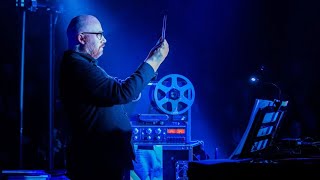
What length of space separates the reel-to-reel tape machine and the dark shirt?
2.35m

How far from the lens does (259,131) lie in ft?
8.87

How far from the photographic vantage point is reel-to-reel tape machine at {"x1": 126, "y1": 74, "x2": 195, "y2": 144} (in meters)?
4.85

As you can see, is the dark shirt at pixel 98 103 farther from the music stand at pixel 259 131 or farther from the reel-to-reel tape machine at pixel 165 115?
the reel-to-reel tape machine at pixel 165 115

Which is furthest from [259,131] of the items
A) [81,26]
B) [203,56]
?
[203,56]

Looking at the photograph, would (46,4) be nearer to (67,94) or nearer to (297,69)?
(67,94)

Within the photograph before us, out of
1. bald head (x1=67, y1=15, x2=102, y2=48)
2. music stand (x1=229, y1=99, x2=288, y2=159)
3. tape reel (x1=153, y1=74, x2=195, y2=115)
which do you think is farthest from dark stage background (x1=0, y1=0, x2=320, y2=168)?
bald head (x1=67, y1=15, x2=102, y2=48)

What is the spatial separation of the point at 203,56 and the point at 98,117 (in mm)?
5886

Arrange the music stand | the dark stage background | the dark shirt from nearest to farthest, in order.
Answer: the dark shirt
the music stand
the dark stage background

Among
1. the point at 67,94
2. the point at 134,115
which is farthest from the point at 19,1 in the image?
the point at 67,94

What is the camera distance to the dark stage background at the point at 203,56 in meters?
7.84

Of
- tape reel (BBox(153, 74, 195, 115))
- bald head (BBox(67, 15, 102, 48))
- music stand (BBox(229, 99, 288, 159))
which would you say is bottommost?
music stand (BBox(229, 99, 288, 159))

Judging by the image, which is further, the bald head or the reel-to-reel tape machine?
the reel-to-reel tape machine

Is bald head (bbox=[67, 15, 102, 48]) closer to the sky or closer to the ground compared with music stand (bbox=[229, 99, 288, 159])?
closer to the sky

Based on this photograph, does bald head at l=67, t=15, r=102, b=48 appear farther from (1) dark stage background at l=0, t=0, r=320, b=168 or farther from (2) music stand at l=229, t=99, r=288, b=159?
(1) dark stage background at l=0, t=0, r=320, b=168
